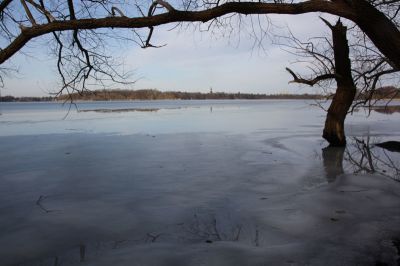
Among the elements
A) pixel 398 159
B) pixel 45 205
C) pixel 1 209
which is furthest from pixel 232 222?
pixel 398 159

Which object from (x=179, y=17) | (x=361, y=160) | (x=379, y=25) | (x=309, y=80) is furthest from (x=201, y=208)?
(x=309, y=80)

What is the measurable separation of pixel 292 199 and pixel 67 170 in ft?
17.9

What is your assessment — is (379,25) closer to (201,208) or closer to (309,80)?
(201,208)

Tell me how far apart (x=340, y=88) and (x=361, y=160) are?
3540 millimetres

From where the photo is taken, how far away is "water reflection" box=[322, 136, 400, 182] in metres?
8.07

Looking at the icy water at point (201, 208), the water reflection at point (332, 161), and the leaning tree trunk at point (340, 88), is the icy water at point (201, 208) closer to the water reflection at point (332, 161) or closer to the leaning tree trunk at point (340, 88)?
the water reflection at point (332, 161)

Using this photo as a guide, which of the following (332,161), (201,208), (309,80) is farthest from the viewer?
(309,80)

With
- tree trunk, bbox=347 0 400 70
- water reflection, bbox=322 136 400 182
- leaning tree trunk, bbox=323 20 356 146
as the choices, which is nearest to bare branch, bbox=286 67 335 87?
leaning tree trunk, bbox=323 20 356 146

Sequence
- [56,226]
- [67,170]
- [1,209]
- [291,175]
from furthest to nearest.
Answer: [67,170], [291,175], [1,209], [56,226]

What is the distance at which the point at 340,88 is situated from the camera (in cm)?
1227

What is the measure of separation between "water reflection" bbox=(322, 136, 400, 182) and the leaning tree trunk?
2.19 ft

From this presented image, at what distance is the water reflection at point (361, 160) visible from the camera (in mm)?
8070

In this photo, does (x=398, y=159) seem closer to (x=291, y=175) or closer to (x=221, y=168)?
(x=291, y=175)

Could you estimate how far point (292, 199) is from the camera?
230 inches
